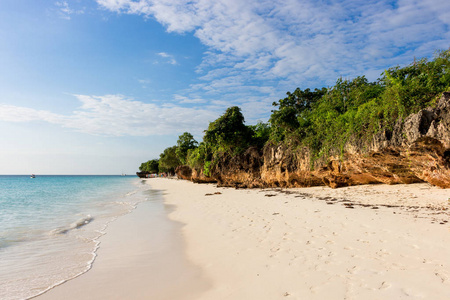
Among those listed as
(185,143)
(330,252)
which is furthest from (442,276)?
(185,143)

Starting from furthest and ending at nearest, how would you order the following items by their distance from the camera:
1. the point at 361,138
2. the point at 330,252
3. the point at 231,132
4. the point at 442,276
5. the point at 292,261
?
the point at 231,132, the point at 361,138, the point at 330,252, the point at 292,261, the point at 442,276

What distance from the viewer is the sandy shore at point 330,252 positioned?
3600 millimetres

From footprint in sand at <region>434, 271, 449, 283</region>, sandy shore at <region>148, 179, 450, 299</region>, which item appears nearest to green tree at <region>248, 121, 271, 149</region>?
sandy shore at <region>148, 179, 450, 299</region>

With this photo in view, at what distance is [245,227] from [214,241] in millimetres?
1437

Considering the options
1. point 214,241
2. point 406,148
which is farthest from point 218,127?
point 214,241

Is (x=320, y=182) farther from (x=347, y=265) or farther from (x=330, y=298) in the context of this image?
(x=330, y=298)

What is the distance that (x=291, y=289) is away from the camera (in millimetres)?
3674

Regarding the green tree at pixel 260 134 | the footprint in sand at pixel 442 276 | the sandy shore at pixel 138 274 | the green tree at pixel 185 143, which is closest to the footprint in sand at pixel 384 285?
the footprint in sand at pixel 442 276

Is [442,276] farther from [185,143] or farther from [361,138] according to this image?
[185,143]

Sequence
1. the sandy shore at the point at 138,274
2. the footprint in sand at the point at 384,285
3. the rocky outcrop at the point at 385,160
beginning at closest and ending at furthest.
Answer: the footprint in sand at the point at 384,285
the sandy shore at the point at 138,274
the rocky outcrop at the point at 385,160

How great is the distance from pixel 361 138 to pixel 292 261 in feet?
33.1

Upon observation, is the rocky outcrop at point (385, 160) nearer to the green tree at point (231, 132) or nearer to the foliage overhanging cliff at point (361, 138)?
the foliage overhanging cliff at point (361, 138)

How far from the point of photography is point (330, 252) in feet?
16.3

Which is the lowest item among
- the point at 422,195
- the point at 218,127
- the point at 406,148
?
the point at 422,195
